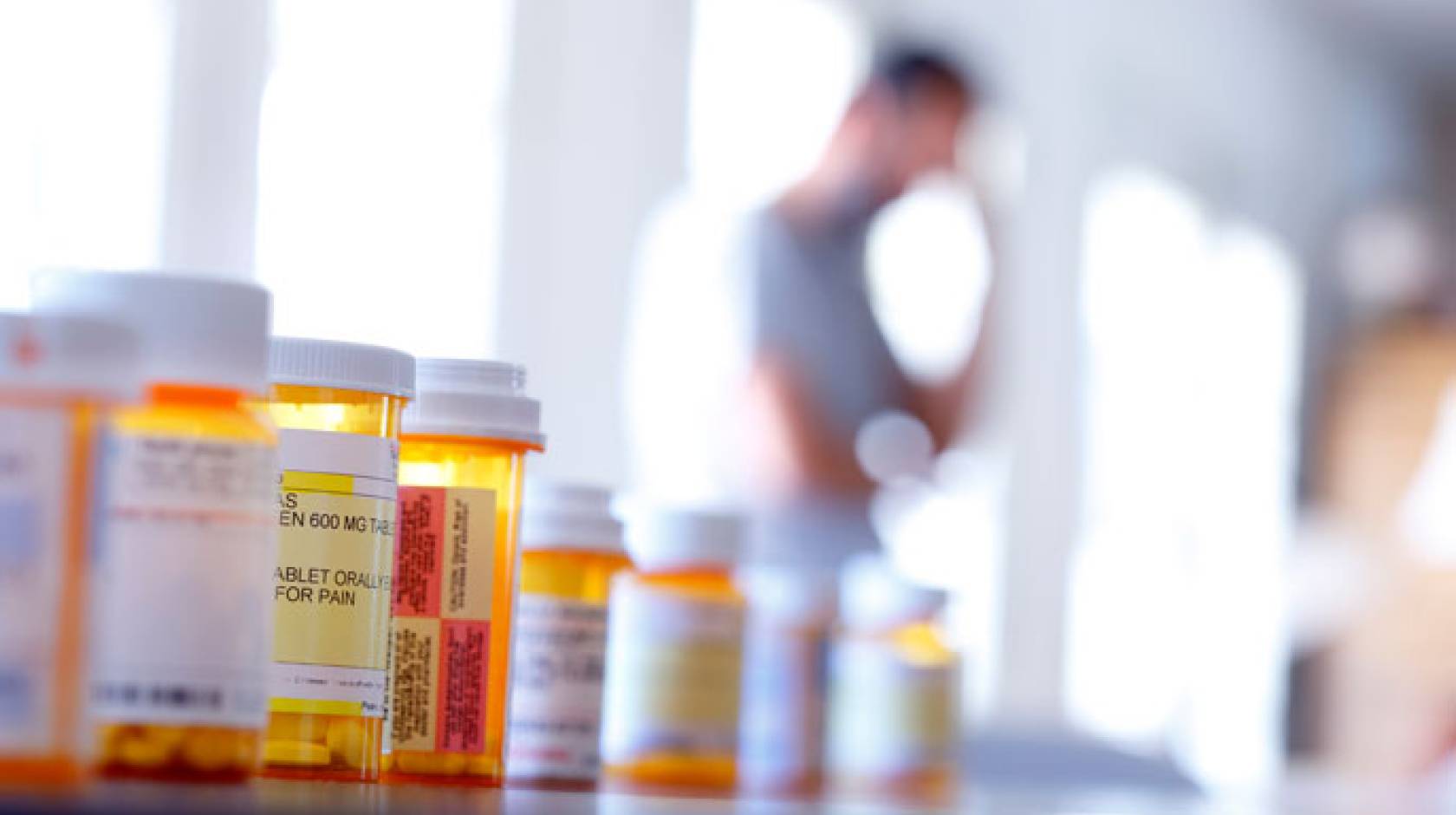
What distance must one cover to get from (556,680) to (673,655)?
233 millimetres

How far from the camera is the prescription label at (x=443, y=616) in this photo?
2.74 feet

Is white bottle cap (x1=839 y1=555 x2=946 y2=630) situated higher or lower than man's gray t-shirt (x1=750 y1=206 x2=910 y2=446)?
lower

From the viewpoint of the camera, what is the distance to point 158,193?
112 inches

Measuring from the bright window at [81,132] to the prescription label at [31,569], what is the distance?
2092 mm

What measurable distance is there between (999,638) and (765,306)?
7.73 feet

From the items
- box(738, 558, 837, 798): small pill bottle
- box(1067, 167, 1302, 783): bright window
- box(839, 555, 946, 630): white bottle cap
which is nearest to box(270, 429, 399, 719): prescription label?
box(738, 558, 837, 798): small pill bottle

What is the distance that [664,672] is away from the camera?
124cm

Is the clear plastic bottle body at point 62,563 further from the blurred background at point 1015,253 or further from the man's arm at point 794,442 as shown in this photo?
the man's arm at point 794,442

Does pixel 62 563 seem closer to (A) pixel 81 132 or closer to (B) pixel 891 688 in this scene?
(B) pixel 891 688

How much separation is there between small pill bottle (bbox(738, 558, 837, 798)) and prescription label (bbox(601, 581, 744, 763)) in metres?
0.34

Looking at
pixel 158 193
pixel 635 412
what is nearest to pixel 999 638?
pixel 635 412

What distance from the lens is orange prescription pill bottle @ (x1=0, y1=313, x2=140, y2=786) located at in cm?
49

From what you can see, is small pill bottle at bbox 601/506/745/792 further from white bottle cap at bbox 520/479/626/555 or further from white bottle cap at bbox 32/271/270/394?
white bottle cap at bbox 32/271/270/394

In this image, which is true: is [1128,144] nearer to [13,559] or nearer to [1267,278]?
[1267,278]
